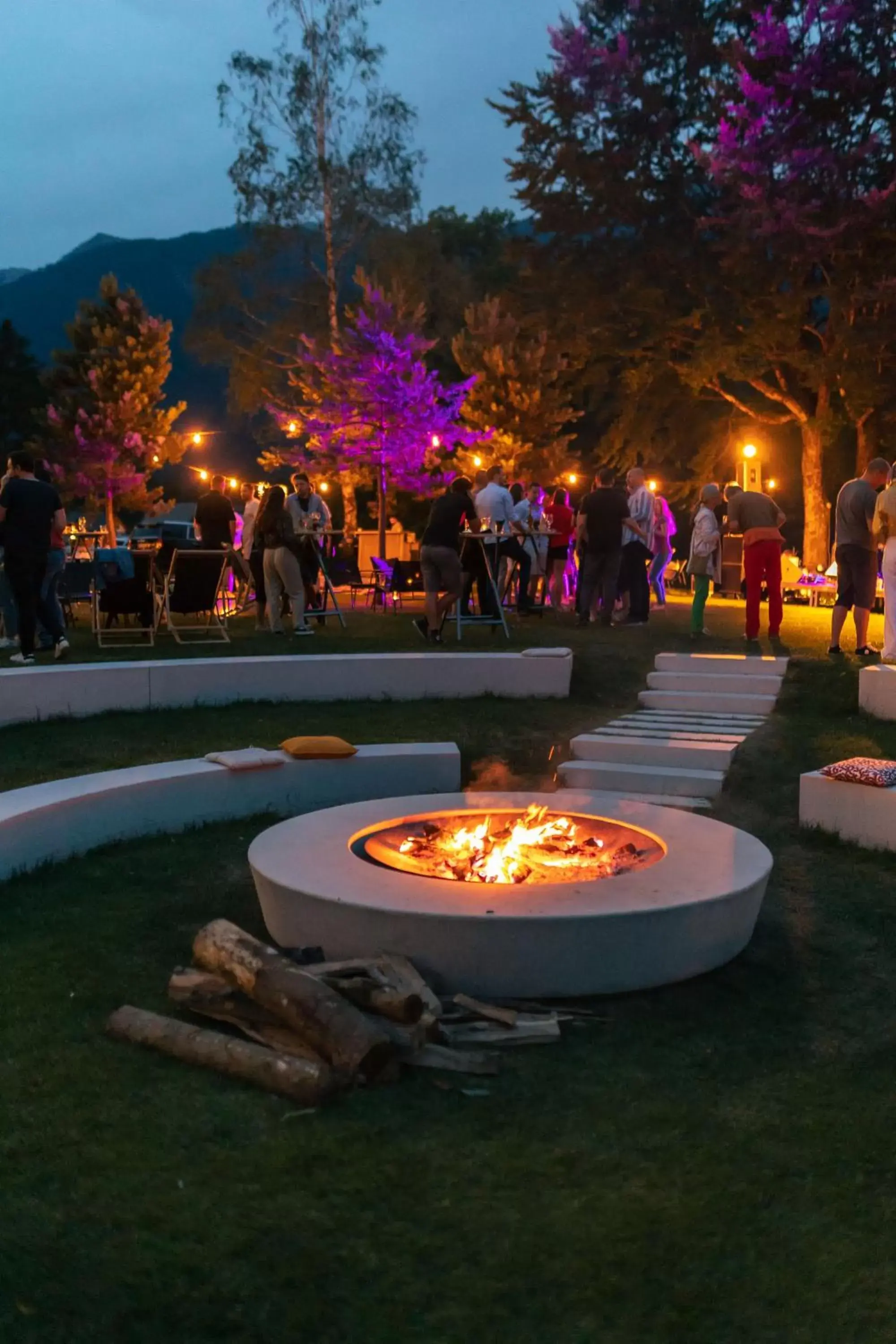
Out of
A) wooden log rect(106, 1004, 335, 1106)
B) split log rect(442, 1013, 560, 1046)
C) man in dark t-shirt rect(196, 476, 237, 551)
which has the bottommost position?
split log rect(442, 1013, 560, 1046)

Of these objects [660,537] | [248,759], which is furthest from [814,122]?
[248,759]

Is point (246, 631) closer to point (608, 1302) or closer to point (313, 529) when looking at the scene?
point (313, 529)

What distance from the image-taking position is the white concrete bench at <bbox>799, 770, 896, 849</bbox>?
575 cm

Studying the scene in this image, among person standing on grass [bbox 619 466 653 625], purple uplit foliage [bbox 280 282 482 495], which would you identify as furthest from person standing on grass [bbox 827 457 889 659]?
purple uplit foliage [bbox 280 282 482 495]

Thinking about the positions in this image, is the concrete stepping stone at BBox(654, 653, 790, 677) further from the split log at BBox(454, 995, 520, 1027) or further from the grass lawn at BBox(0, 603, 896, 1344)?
the split log at BBox(454, 995, 520, 1027)

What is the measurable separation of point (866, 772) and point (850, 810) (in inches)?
8.4

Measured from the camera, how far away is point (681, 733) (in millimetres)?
7715

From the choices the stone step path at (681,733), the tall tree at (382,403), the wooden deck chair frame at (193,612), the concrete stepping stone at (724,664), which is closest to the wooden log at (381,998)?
the stone step path at (681,733)

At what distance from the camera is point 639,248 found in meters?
22.6

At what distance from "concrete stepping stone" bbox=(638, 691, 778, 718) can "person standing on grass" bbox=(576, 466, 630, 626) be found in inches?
A: 104

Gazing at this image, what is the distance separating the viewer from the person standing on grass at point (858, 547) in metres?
9.24

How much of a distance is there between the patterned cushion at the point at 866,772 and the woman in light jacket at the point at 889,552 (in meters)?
3.32

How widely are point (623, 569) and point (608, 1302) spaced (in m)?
10.1

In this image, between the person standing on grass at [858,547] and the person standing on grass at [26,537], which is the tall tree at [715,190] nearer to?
the person standing on grass at [858,547]
